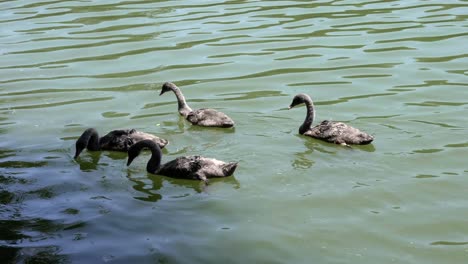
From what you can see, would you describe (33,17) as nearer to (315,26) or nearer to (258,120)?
(315,26)

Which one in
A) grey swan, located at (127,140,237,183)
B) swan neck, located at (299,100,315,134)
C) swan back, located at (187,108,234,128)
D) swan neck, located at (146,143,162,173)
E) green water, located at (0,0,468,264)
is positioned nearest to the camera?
green water, located at (0,0,468,264)

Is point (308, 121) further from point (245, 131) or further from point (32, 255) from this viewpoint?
point (32, 255)

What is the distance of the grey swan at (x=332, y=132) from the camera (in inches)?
391

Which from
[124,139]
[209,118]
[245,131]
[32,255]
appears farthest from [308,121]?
[32,255]

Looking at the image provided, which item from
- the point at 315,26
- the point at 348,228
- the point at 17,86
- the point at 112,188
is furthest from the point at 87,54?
the point at 348,228

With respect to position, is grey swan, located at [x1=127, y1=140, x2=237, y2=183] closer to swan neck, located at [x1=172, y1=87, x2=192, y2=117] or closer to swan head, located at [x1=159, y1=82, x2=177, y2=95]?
swan neck, located at [x1=172, y1=87, x2=192, y2=117]

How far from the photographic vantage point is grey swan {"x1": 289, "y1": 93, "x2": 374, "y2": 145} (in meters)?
9.94

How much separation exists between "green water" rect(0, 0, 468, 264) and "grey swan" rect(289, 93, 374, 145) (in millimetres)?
130

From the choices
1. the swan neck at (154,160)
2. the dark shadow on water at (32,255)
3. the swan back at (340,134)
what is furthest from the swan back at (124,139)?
the dark shadow on water at (32,255)

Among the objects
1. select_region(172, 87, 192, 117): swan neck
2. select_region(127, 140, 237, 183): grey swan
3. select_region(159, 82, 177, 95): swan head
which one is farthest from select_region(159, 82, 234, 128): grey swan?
select_region(127, 140, 237, 183): grey swan

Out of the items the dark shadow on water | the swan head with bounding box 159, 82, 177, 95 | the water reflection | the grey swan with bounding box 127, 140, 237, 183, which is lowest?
the water reflection

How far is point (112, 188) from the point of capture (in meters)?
9.17

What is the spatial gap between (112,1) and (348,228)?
13.3 m

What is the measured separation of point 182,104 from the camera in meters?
11.8
